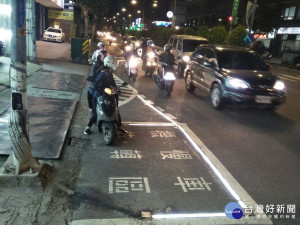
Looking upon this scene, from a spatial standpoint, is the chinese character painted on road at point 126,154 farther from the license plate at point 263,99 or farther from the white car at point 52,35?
the white car at point 52,35

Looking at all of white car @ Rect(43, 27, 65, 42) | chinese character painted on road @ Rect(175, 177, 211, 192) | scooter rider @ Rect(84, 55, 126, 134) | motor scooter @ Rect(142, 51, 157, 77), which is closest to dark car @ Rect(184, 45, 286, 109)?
motor scooter @ Rect(142, 51, 157, 77)

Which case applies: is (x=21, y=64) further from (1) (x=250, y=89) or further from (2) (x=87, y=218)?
(1) (x=250, y=89)

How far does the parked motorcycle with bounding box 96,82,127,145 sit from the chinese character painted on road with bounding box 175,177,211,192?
5.79 feet

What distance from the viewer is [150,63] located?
14805mm

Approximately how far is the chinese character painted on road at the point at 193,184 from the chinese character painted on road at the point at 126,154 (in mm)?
1071

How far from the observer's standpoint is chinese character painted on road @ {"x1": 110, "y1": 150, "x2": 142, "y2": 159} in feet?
18.1

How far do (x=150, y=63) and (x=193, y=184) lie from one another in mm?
10711

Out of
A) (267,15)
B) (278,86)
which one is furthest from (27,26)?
(267,15)

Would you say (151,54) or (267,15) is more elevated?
(267,15)

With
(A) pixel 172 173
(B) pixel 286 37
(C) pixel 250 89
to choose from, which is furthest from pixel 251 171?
(B) pixel 286 37

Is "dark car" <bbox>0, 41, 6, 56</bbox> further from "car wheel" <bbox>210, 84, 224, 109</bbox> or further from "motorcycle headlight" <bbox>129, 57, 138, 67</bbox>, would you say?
"car wheel" <bbox>210, 84, 224, 109</bbox>

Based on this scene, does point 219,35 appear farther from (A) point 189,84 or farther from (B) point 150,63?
(A) point 189,84

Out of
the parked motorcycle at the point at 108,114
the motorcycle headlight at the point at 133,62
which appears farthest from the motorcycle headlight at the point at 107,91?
the motorcycle headlight at the point at 133,62

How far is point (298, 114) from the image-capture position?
9.45 metres
